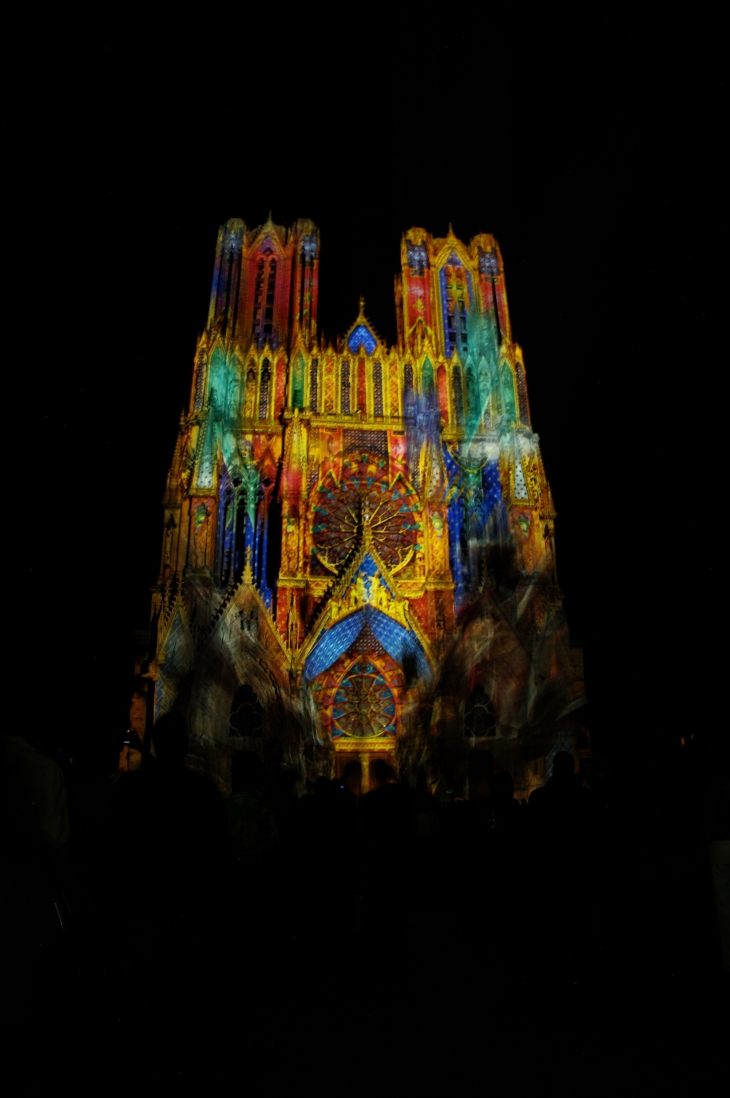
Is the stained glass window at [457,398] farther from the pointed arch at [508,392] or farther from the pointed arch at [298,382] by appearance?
the pointed arch at [298,382]

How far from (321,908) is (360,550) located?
20300 mm

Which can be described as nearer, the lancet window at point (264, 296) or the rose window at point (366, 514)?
the rose window at point (366, 514)

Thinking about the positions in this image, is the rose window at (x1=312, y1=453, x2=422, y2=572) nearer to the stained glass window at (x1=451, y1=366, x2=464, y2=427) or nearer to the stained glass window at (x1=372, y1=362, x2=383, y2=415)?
the stained glass window at (x1=372, y1=362, x2=383, y2=415)

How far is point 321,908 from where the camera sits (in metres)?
6.23

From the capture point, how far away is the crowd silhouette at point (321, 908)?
3.04 metres

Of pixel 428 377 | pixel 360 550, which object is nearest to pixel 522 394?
pixel 428 377

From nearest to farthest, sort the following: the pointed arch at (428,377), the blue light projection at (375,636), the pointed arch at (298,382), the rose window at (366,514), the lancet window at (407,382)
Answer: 1. the blue light projection at (375,636)
2. the rose window at (366,514)
3. the pointed arch at (298,382)
4. the pointed arch at (428,377)
5. the lancet window at (407,382)

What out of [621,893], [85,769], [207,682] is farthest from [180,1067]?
[207,682]

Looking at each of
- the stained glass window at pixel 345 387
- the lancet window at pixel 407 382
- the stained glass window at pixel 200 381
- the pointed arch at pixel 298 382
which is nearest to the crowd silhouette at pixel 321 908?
the stained glass window at pixel 200 381

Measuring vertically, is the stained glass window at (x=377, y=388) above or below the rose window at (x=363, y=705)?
above

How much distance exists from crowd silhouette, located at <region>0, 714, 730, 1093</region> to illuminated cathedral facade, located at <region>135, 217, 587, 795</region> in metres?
14.3

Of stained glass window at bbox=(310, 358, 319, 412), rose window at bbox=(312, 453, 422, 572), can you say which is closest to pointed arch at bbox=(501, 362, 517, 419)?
rose window at bbox=(312, 453, 422, 572)

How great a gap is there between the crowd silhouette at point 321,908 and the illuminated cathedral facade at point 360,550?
14.3 m

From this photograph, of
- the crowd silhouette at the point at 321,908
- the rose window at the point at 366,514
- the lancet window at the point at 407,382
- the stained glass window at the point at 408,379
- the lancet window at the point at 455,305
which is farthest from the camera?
the lancet window at the point at 455,305
